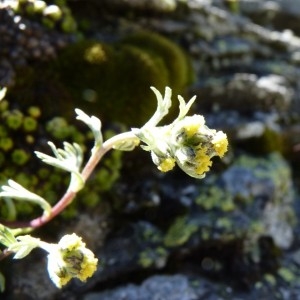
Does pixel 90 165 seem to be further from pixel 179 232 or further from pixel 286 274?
pixel 286 274

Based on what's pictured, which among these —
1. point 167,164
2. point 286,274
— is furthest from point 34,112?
point 286,274

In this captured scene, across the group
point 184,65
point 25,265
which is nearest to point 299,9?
point 184,65

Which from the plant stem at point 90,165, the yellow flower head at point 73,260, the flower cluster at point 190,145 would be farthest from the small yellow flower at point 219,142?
the yellow flower head at point 73,260

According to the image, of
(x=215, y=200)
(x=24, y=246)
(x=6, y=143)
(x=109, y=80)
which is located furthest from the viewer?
(x=215, y=200)

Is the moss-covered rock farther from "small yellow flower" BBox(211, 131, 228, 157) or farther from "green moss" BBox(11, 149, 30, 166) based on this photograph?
"small yellow flower" BBox(211, 131, 228, 157)

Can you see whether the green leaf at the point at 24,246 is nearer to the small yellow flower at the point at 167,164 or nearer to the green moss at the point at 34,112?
the small yellow flower at the point at 167,164

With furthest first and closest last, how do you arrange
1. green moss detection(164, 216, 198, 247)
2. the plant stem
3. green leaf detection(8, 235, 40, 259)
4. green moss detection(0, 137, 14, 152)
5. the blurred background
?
green moss detection(164, 216, 198, 247) → the blurred background → green moss detection(0, 137, 14, 152) → the plant stem → green leaf detection(8, 235, 40, 259)

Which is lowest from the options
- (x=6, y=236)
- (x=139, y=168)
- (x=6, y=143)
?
(x=139, y=168)

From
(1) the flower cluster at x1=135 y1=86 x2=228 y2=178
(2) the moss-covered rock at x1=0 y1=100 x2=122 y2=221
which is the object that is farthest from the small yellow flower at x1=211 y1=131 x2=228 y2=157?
(2) the moss-covered rock at x1=0 y1=100 x2=122 y2=221
